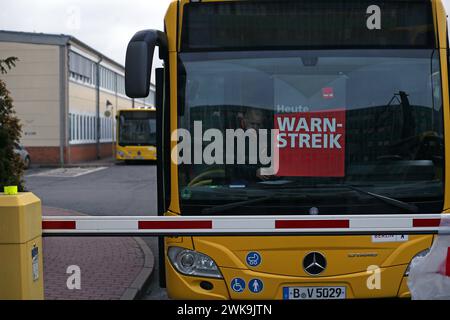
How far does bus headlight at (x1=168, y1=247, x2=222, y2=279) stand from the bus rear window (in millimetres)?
1595

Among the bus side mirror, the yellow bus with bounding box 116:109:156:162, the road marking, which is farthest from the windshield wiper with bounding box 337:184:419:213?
the yellow bus with bounding box 116:109:156:162

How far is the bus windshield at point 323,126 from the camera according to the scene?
4219 mm

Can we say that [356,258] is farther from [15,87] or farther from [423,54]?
[15,87]

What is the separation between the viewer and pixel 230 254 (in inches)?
164

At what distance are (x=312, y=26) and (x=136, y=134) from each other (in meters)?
25.3

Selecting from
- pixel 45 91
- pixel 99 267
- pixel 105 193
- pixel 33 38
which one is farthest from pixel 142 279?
pixel 33 38

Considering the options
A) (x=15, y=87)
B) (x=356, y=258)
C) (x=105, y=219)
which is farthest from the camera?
(x=15, y=87)

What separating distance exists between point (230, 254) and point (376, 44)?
6.47 feet

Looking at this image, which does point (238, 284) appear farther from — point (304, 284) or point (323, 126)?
point (323, 126)

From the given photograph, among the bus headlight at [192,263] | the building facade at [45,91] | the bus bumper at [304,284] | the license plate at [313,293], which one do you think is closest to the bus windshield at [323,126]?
the bus headlight at [192,263]

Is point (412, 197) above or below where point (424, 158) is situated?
below

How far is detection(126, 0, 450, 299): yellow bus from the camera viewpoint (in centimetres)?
415

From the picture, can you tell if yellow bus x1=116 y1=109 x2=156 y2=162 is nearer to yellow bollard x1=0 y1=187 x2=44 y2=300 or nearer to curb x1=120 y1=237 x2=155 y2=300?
curb x1=120 y1=237 x2=155 y2=300
